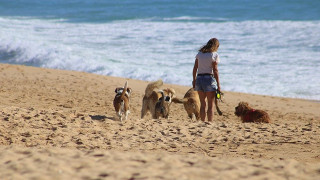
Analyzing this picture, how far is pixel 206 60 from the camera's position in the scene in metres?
9.41

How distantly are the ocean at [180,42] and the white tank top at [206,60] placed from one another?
20.0 feet

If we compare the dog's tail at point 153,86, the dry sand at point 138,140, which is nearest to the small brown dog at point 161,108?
the dog's tail at point 153,86

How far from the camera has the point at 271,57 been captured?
20359 mm

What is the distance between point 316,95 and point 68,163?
10.1 m

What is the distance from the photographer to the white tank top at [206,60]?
939cm

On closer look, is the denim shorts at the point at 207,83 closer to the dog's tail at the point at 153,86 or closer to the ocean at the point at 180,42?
the dog's tail at the point at 153,86

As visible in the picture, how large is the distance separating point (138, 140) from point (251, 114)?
2952 millimetres

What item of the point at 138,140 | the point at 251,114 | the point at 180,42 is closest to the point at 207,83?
the point at 251,114

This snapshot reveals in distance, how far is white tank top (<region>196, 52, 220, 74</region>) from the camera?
9391 mm

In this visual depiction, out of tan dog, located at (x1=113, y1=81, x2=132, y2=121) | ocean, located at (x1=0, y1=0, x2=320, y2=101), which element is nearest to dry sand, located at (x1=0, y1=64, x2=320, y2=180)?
tan dog, located at (x1=113, y1=81, x2=132, y2=121)

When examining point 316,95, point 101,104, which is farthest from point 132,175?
point 316,95

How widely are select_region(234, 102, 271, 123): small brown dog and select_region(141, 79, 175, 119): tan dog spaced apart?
148 centimetres

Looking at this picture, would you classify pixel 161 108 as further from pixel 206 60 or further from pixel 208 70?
pixel 206 60

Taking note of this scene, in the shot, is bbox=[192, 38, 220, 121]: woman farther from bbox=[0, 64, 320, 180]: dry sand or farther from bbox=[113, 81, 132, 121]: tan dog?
bbox=[113, 81, 132, 121]: tan dog
